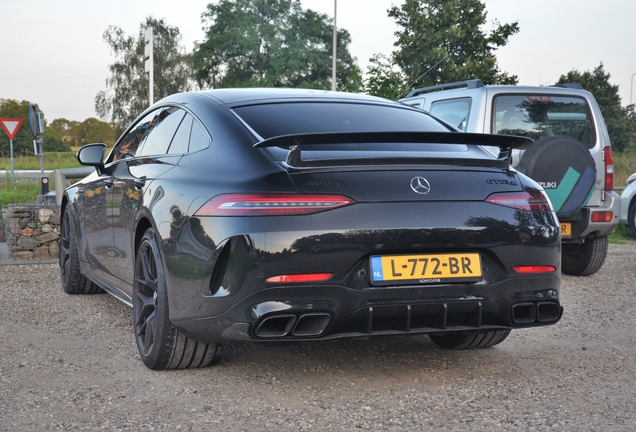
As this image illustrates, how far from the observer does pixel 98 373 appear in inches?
164

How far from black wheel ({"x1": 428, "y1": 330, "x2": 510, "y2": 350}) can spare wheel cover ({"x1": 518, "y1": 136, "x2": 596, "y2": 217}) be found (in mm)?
2666

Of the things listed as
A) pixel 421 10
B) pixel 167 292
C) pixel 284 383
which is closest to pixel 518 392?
pixel 284 383

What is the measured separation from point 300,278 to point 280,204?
33 centimetres

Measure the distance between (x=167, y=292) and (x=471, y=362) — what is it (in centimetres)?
170

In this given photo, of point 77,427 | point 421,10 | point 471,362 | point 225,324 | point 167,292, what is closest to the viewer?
point 77,427

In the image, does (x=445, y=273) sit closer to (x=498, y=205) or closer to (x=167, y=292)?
(x=498, y=205)

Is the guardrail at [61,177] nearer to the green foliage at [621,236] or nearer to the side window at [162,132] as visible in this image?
the side window at [162,132]

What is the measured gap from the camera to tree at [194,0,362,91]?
55094 millimetres

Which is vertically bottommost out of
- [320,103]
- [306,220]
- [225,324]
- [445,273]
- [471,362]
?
[471,362]

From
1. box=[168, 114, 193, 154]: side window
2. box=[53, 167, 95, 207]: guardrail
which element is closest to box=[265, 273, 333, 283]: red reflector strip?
box=[168, 114, 193, 154]: side window

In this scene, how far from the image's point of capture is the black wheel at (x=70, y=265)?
649cm

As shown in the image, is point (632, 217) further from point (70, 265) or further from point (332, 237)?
point (332, 237)

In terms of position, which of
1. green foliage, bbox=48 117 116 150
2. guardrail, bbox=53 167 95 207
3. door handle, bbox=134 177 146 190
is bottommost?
guardrail, bbox=53 167 95 207

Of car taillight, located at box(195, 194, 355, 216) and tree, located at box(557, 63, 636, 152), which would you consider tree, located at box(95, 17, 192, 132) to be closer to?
tree, located at box(557, 63, 636, 152)
